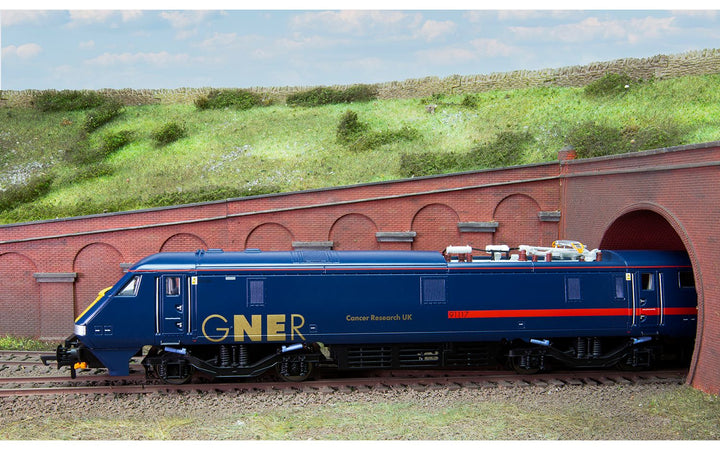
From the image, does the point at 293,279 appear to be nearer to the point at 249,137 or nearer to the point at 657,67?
the point at 249,137

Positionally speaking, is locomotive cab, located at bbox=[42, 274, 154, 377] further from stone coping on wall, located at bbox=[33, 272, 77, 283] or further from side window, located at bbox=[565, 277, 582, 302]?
side window, located at bbox=[565, 277, 582, 302]

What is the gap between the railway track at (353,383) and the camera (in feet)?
54.2

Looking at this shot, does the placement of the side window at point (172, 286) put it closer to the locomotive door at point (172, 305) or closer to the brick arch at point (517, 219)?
the locomotive door at point (172, 305)

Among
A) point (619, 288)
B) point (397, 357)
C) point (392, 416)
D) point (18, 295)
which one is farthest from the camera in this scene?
point (18, 295)

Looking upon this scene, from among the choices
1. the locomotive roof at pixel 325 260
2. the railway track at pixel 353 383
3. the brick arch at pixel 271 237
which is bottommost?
the railway track at pixel 353 383

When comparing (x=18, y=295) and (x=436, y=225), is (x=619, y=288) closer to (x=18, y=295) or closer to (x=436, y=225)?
(x=436, y=225)

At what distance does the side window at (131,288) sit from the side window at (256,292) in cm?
285

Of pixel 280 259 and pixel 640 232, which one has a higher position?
pixel 640 232

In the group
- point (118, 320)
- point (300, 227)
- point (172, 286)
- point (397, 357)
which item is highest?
point (300, 227)

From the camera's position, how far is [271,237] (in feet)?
78.6

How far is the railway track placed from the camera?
16531 millimetres

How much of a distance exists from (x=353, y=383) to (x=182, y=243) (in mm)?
9980

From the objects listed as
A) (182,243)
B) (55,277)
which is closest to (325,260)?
(182,243)

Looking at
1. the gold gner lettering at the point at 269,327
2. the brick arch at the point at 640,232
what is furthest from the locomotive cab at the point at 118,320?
the brick arch at the point at 640,232
